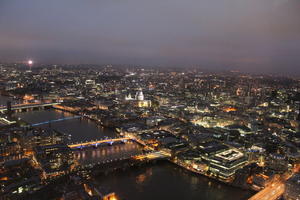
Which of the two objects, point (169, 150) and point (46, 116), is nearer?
point (169, 150)

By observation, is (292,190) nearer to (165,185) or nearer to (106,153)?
(165,185)

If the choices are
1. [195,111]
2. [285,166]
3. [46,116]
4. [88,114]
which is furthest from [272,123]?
[46,116]

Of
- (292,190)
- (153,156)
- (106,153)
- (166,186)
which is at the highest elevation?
(292,190)

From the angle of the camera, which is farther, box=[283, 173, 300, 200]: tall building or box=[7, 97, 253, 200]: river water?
box=[7, 97, 253, 200]: river water

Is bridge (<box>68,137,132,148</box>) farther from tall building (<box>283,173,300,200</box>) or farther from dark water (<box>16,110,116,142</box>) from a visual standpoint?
tall building (<box>283,173,300,200</box>)

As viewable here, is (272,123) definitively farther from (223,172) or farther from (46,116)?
(46,116)

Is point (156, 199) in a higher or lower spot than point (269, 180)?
lower

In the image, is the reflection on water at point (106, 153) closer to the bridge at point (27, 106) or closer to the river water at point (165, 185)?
the river water at point (165, 185)

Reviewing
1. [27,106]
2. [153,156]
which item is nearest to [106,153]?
[153,156]

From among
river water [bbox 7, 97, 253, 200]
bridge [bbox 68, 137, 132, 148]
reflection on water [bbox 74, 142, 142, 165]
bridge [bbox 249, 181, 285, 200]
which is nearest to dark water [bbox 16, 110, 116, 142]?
bridge [bbox 68, 137, 132, 148]
